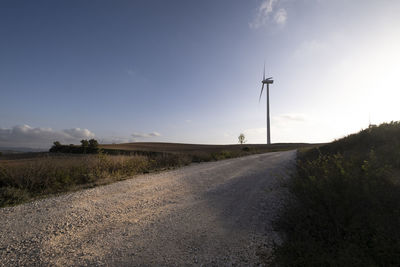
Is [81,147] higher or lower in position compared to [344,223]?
higher

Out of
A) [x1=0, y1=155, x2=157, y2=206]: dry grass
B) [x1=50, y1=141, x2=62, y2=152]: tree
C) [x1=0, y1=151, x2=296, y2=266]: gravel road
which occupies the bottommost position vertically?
[x1=0, y1=151, x2=296, y2=266]: gravel road

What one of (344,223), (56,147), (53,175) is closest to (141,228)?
(344,223)

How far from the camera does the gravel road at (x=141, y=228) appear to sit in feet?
9.63

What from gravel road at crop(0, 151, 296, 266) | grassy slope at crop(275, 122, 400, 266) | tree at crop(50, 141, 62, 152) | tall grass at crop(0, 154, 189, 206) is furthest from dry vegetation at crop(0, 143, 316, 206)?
tree at crop(50, 141, 62, 152)

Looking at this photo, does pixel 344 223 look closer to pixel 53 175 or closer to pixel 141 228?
pixel 141 228

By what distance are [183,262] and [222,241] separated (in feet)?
2.91

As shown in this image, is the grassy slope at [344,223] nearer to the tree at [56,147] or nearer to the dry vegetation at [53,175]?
the dry vegetation at [53,175]

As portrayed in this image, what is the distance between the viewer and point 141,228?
3852 millimetres

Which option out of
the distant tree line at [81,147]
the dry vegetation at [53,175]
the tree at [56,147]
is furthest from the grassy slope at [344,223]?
the tree at [56,147]

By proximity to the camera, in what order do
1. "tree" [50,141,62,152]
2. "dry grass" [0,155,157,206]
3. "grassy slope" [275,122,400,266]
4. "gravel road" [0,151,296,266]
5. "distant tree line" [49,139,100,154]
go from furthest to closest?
"tree" [50,141,62,152], "distant tree line" [49,139,100,154], "dry grass" [0,155,157,206], "gravel road" [0,151,296,266], "grassy slope" [275,122,400,266]

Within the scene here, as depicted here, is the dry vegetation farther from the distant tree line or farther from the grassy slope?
the distant tree line

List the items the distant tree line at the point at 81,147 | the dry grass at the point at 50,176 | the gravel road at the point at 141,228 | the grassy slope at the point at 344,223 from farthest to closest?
the distant tree line at the point at 81,147 → the dry grass at the point at 50,176 → the gravel road at the point at 141,228 → the grassy slope at the point at 344,223

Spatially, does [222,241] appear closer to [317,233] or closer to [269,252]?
[269,252]

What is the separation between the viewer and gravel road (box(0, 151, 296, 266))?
9.63 feet
